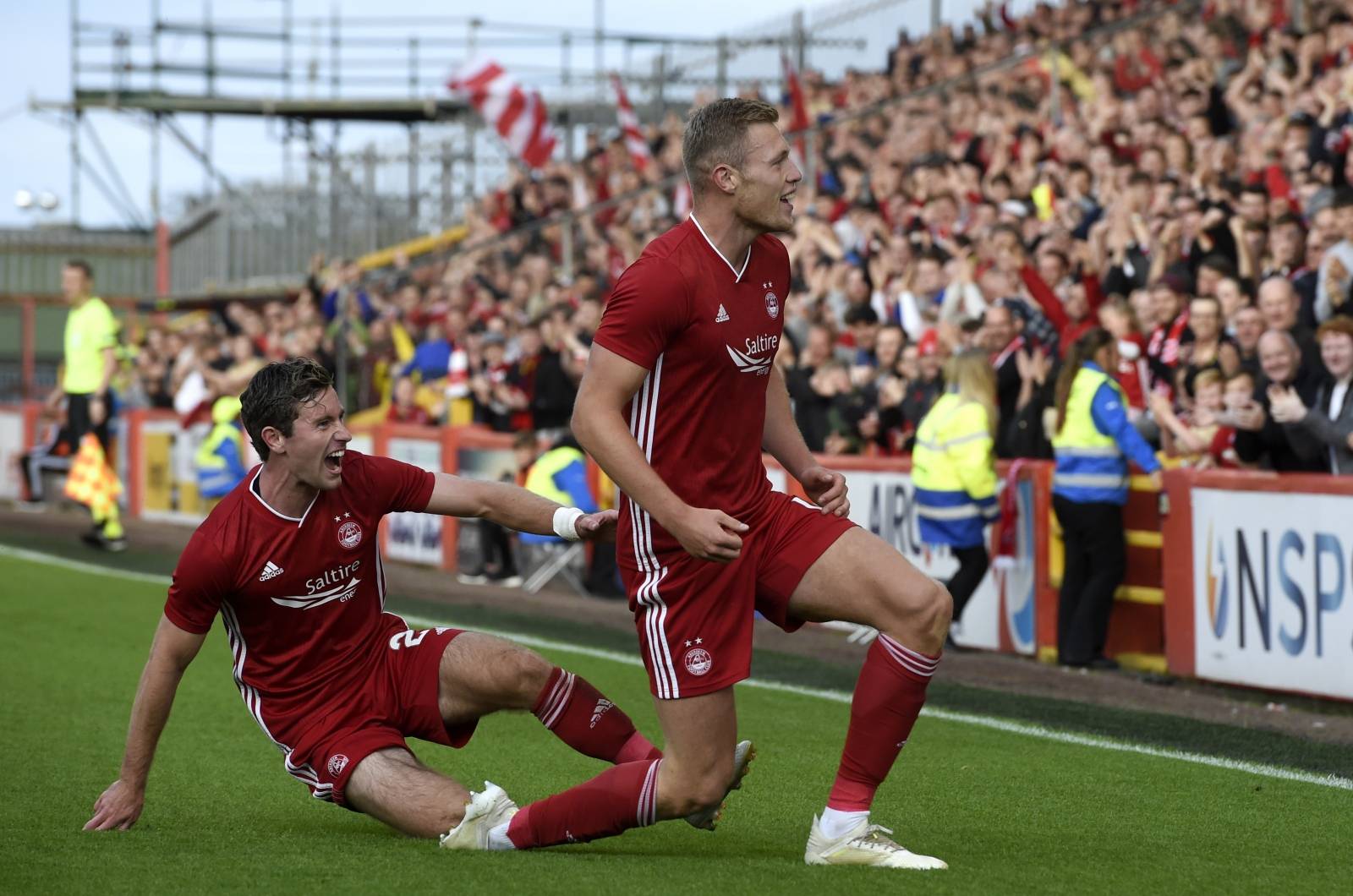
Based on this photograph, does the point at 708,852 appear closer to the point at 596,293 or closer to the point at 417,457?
the point at 596,293

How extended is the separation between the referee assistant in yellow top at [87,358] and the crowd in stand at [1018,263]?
162cm

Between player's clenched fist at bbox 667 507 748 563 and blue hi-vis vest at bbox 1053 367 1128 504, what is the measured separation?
6.01 m

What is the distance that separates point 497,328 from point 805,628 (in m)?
6.58

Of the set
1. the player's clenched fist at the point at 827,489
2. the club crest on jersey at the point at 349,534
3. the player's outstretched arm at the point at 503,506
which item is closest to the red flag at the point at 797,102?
the player's outstretched arm at the point at 503,506

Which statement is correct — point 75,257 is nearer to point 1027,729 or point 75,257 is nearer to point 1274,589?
point 1274,589

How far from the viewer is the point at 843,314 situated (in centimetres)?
1500

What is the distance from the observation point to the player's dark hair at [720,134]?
5.29 metres

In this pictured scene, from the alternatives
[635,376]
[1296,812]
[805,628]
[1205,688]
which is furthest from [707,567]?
[805,628]

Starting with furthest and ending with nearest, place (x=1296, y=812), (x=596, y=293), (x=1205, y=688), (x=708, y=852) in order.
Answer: (x=596, y=293), (x=1205, y=688), (x=1296, y=812), (x=708, y=852)

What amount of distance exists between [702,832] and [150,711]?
5.84 feet

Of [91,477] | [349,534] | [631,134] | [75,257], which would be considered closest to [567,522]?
[349,534]

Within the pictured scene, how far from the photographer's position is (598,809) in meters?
5.33

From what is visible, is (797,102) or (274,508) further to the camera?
(797,102)

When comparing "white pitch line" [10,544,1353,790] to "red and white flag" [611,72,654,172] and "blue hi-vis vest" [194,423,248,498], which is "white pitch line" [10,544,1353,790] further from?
"red and white flag" [611,72,654,172]
